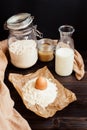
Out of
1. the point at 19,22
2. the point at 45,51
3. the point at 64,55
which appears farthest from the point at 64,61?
the point at 19,22

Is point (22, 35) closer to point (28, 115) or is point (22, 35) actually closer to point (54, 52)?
point (54, 52)

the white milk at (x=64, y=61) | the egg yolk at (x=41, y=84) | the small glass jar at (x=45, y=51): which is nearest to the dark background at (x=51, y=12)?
the small glass jar at (x=45, y=51)

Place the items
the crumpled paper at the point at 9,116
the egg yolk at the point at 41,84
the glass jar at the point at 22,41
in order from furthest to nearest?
the glass jar at the point at 22,41 < the egg yolk at the point at 41,84 < the crumpled paper at the point at 9,116

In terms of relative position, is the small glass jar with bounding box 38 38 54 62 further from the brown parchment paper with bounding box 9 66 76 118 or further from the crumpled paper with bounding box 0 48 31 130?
the crumpled paper with bounding box 0 48 31 130

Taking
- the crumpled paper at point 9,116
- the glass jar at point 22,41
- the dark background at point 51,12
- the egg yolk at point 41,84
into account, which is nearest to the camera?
the crumpled paper at point 9,116

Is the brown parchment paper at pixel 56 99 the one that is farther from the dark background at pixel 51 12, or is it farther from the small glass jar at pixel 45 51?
the dark background at pixel 51 12

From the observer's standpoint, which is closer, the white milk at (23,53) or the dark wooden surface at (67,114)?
the dark wooden surface at (67,114)

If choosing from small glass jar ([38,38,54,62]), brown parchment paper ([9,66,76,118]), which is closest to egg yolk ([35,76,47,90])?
brown parchment paper ([9,66,76,118])
